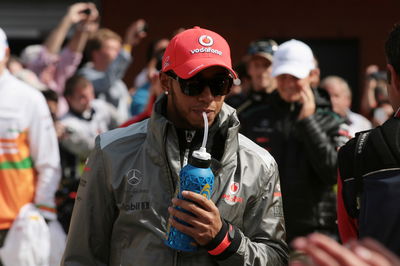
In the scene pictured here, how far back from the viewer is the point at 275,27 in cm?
1323

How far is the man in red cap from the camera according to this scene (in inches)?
123

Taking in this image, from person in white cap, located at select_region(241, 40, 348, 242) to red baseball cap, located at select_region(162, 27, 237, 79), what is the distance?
6.54 feet

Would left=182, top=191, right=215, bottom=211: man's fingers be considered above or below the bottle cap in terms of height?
below

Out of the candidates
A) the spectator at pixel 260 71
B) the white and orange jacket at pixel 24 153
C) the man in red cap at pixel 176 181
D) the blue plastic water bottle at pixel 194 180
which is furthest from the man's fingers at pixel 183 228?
the spectator at pixel 260 71

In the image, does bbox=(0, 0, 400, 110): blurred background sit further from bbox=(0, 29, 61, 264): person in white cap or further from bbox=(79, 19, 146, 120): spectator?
bbox=(0, 29, 61, 264): person in white cap

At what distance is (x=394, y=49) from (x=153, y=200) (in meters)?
1.11

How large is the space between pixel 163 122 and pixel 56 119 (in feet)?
15.2

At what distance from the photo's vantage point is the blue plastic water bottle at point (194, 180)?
2848 millimetres

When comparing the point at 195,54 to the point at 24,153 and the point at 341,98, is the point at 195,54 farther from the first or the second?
the point at 341,98

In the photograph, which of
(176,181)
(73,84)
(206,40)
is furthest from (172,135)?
(73,84)

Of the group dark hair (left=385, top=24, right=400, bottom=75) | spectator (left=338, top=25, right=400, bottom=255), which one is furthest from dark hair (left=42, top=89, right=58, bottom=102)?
dark hair (left=385, top=24, right=400, bottom=75)

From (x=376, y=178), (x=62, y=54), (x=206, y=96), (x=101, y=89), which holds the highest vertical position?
(x=206, y=96)

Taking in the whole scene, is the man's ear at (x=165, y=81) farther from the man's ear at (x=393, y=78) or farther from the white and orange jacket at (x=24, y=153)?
the white and orange jacket at (x=24, y=153)

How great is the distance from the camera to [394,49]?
8.83ft
